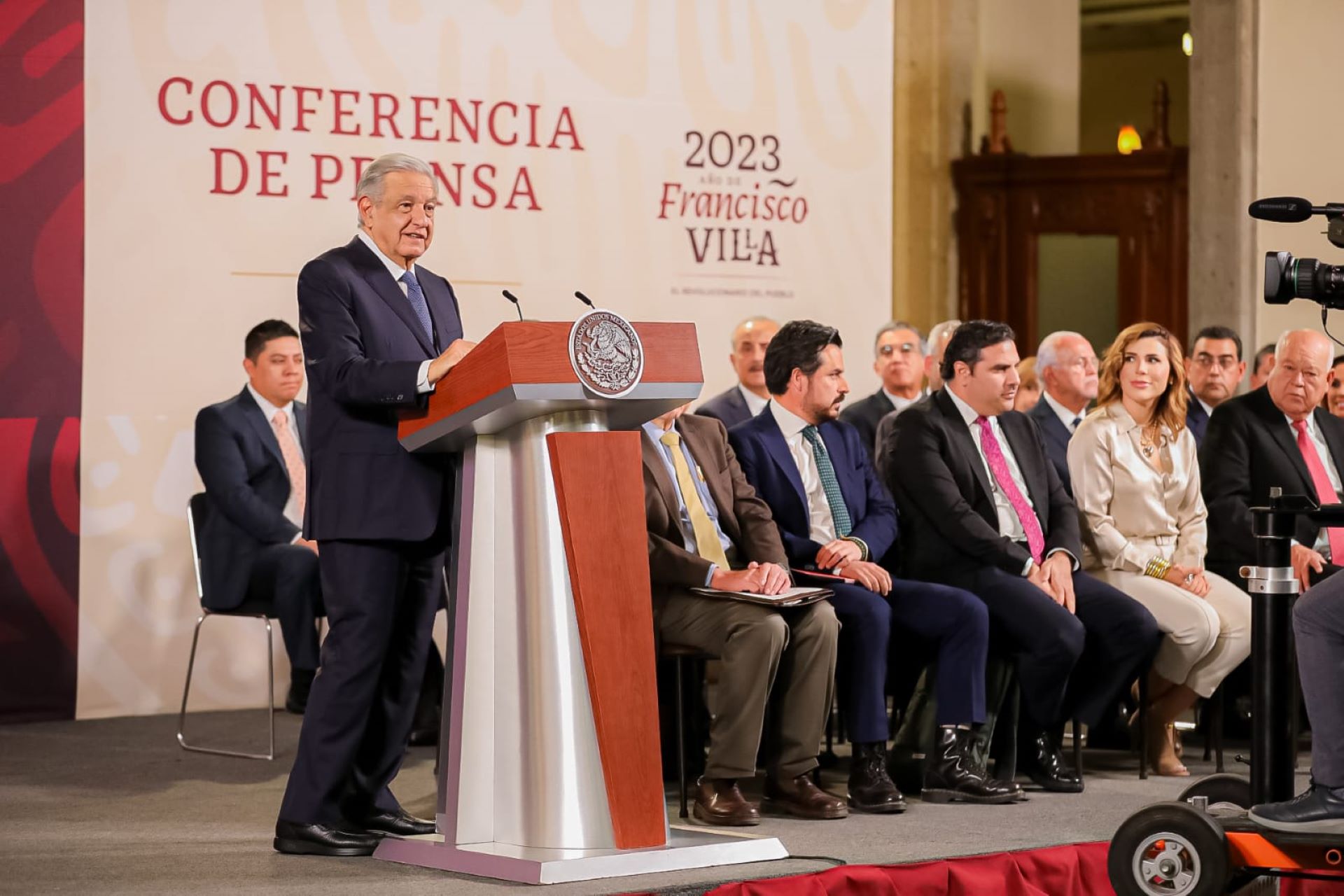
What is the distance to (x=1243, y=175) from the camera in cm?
876

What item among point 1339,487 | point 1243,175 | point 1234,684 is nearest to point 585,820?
point 1234,684

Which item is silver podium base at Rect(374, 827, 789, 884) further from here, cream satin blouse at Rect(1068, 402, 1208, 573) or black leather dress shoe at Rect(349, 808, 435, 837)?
cream satin blouse at Rect(1068, 402, 1208, 573)

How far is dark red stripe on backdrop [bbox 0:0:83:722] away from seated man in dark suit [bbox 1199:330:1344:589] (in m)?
4.02

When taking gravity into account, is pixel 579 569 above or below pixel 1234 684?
above

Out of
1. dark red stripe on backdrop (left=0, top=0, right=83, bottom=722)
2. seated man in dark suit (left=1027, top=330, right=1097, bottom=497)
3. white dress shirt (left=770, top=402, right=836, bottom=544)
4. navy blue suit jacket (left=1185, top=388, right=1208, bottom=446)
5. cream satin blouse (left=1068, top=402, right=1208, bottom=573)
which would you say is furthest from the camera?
navy blue suit jacket (left=1185, top=388, right=1208, bottom=446)

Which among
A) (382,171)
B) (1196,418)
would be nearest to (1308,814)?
(382,171)

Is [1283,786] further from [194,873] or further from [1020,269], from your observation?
[1020,269]

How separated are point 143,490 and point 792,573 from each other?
2.75 meters

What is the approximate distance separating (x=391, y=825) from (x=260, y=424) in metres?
2.40

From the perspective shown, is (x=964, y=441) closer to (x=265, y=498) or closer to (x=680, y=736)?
(x=680, y=736)

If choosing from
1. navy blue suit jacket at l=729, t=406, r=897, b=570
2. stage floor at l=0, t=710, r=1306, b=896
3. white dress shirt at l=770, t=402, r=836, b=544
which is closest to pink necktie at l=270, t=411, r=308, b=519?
stage floor at l=0, t=710, r=1306, b=896

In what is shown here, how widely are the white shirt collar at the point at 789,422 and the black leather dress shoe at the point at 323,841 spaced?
71.8 inches

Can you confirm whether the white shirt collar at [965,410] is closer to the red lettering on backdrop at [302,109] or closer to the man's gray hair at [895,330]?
the man's gray hair at [895,330]

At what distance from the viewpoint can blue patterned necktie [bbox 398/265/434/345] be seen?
394 centimetres
